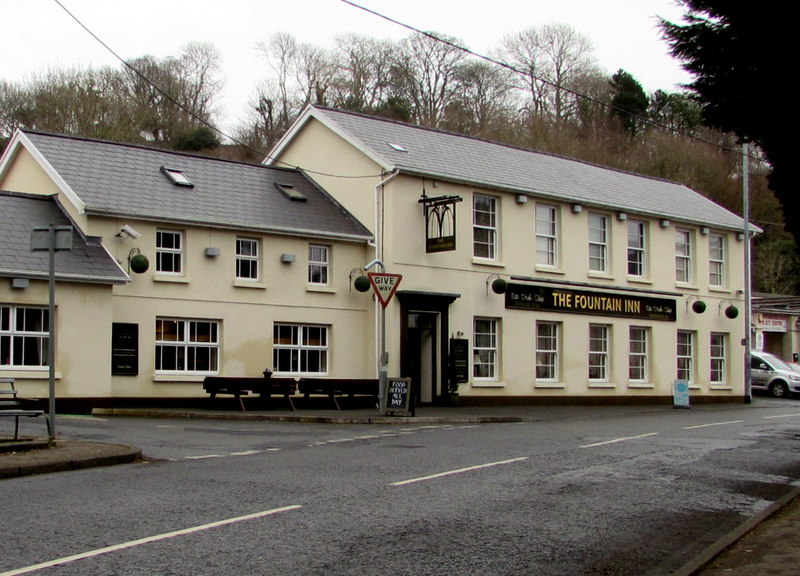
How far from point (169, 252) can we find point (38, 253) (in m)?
3.34

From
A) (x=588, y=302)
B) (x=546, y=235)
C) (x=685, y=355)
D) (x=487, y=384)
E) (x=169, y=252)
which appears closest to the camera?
(x=169, y=252)

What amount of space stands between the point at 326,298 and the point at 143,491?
1795 centimetres

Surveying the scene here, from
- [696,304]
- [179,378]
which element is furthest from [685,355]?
[179,378]

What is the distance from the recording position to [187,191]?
27469mm

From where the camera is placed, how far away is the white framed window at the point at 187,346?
2573cm

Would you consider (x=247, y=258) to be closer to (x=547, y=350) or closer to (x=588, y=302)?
(x=547, y=350)

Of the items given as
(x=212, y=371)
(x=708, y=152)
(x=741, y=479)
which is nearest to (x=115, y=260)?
Result: (x=212, y=371)

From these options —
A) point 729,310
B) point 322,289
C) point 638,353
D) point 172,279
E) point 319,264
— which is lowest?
point 638,353

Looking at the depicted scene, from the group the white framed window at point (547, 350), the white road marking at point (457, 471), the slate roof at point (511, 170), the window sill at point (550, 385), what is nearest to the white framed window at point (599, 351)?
the white framed window at point (547, 350)

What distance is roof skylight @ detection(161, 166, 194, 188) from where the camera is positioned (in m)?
27.5

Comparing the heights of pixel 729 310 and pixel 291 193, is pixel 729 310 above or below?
below

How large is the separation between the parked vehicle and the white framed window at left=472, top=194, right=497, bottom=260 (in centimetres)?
1858

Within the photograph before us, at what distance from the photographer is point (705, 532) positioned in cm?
925

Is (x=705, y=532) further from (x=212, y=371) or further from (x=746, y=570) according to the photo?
(x=212, y=371)
